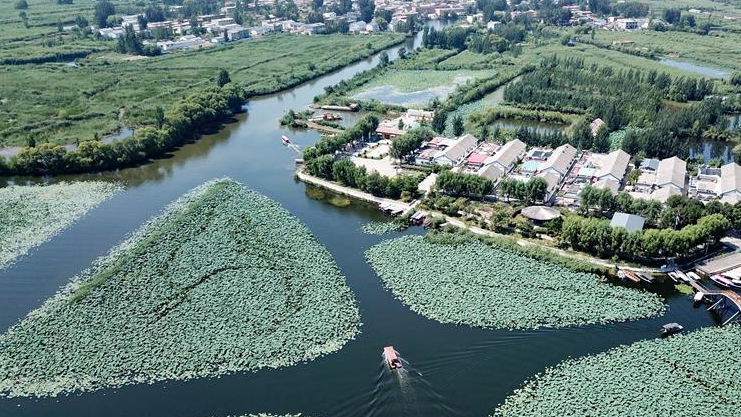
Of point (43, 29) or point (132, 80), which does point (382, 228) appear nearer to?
point (132, 80)

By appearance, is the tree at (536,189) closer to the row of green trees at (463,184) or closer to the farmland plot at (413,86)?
the row of green trees at (463,184)

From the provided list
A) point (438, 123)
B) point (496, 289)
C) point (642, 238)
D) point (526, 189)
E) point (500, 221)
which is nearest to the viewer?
point (496, 289)

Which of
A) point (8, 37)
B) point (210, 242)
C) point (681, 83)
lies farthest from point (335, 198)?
point (8, 37)

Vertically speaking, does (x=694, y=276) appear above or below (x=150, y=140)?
below

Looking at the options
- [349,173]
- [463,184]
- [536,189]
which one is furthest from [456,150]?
[536,189]

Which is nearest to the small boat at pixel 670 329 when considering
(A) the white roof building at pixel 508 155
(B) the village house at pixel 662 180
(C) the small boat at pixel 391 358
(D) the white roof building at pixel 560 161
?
(B) the village house at pixel 662 180

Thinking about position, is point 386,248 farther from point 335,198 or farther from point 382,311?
point 335,198
